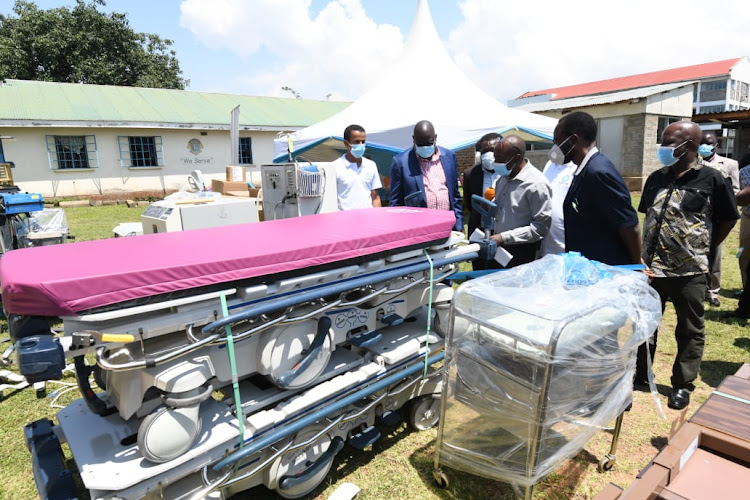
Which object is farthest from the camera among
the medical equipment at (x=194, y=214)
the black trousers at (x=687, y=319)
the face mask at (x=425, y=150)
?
the medical equipment at (x=194, y=214)

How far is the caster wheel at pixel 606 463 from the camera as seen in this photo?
2.61 m

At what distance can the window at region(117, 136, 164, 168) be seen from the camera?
54.3 ft

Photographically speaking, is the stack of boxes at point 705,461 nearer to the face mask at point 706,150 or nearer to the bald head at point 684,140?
the bald head at point 684,140

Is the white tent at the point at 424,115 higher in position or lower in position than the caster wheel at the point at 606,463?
higher

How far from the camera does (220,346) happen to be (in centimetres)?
192

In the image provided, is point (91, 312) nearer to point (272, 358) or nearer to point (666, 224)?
point (272, 358)

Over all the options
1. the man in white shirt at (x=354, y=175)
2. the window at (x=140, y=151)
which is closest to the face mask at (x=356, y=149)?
the man in white shirt at (x=354, y=175)

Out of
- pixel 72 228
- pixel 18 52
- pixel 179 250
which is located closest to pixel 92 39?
pixel 18 52

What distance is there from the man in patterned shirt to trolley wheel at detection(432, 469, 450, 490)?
1836 mm

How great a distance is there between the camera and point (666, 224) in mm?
3156

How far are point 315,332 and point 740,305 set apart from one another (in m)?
5.06

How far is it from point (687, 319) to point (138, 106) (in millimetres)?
18975

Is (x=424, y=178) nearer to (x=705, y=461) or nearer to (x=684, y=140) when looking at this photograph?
(x=684, y=140)

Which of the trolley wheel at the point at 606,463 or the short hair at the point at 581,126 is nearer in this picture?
the trolley wheel at the point at 606,463
